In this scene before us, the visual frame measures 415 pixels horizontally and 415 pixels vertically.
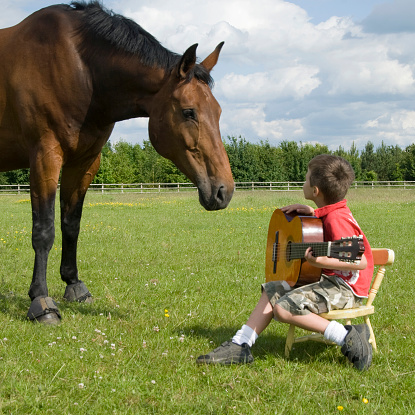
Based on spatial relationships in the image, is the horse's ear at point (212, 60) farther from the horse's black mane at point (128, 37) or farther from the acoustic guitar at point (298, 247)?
the acoustic guitar at point (298, 247)

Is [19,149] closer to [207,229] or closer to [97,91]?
[97,91]

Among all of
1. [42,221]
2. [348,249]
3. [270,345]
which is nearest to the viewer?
[348,249]

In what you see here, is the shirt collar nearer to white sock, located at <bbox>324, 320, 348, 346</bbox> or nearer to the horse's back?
white sock, located at <bbox>324, 320, 348, 346</bbox>

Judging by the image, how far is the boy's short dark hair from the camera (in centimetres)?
353

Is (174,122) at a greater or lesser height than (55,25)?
lesser

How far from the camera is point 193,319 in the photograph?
4488 millimetres

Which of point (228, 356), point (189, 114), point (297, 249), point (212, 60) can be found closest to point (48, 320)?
point (228, 356)

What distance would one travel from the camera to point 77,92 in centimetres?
431

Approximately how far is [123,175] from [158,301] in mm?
43122

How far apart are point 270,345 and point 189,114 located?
1.99m

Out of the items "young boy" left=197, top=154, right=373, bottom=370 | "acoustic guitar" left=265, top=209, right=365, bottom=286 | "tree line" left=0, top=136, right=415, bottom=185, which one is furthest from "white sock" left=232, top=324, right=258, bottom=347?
"tree line" left=0, top=136, right=415, bottom=185

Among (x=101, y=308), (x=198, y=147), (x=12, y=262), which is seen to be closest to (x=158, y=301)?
(x=101, y=308)

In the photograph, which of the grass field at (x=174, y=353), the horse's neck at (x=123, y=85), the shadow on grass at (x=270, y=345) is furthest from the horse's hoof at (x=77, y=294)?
the horse's neck at (x=123, y=85)

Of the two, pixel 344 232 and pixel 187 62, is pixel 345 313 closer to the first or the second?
pixel 344 232
